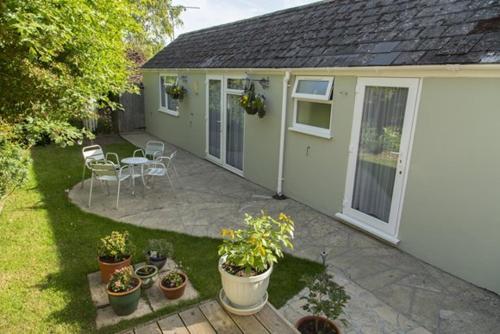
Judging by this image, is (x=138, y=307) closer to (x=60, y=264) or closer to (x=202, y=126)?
(x=60, y=264)

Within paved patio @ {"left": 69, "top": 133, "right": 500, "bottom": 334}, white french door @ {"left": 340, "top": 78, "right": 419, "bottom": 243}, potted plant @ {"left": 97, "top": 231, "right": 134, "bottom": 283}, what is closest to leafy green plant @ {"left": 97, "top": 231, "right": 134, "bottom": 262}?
potted plant @ {"left": 97, "top": 231, "right": 134, "bottom": 283}

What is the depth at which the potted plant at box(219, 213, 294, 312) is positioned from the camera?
2.78 metres

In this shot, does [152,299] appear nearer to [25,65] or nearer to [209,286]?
[209,286]

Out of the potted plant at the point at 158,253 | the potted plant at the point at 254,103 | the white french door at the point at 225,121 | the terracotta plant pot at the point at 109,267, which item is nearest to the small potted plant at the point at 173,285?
the potted plant at the point at 158,253

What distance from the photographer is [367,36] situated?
529 cm

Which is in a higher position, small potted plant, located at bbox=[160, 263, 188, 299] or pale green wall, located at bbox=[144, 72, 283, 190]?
pale green wall, located at bbox=[144, 72, 283, 190]

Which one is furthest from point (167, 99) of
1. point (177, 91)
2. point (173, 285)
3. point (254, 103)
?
point (173, 285)

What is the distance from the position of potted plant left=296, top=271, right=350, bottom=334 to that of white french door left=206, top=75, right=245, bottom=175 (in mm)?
5591

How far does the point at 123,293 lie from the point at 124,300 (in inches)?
3.2

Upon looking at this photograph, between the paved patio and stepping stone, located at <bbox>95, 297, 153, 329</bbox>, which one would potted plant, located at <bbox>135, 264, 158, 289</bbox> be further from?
the paved patio

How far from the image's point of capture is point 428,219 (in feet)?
14.5

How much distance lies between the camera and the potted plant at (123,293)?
3.16 meters

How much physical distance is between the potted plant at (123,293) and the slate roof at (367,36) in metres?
4.27

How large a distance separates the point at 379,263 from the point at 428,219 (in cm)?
91
